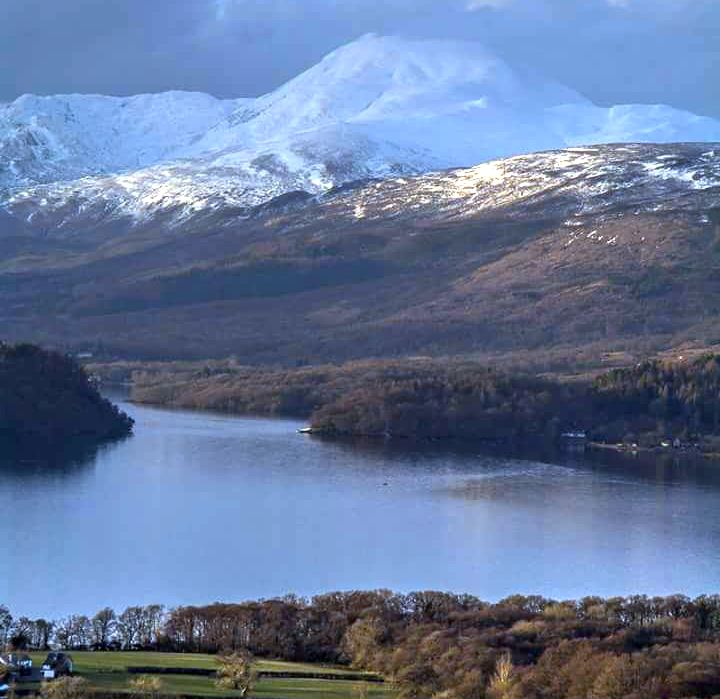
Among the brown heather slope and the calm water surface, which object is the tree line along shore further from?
the brown heather slope

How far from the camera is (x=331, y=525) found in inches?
1794

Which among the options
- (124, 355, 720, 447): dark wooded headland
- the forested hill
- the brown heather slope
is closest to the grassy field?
the forested hill

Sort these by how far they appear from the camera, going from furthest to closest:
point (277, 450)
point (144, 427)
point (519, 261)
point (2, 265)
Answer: point (2, 265) < point (519, 261) < point (144, 427) < point (277, 450)

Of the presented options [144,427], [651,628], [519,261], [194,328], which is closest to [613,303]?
[519,261]

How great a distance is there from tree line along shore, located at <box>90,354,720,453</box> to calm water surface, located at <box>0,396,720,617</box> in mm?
7484

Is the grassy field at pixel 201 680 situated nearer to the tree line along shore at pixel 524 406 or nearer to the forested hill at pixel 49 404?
the forested hill at pixel 49 404

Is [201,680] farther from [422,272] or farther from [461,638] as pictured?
[422,272]

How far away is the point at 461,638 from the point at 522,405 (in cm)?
4771

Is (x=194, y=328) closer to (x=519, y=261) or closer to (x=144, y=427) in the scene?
(x=519, y=261)

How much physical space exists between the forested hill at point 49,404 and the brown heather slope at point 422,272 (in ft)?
101

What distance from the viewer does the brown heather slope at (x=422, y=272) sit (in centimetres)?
10888

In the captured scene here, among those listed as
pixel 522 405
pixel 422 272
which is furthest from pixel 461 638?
pixel 422 272

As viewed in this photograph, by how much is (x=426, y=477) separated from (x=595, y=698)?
111 feet

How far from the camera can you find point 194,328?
392ft
